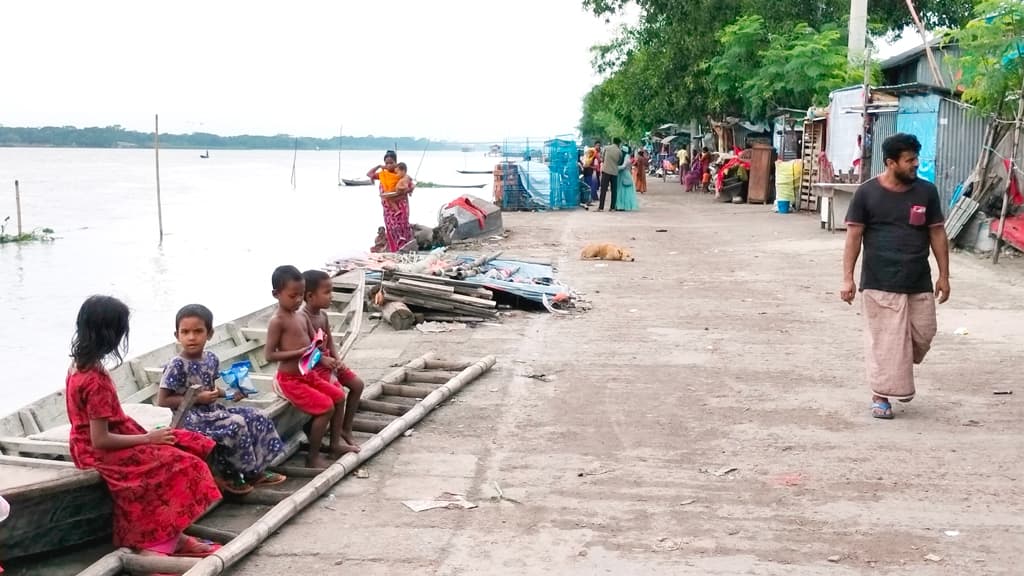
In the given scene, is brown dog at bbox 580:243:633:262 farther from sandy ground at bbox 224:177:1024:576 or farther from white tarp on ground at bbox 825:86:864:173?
white tarp on ground at bbox 825:86:864:173

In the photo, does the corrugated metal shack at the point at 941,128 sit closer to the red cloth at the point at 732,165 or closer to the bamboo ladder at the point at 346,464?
the red cloth at the point at 732,165

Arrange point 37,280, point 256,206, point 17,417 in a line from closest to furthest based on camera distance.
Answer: point 17,417, point 37,280, point 256,206

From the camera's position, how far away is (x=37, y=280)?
23.9m

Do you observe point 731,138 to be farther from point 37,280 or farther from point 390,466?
point 390,466

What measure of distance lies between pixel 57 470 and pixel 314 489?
3.85ft

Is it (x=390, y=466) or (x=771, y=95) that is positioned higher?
(x=771, y=95)

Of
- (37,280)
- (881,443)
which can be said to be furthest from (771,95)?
(881,443)

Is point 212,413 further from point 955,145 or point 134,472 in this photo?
point 955,145

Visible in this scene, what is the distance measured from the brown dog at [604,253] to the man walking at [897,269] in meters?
8.73

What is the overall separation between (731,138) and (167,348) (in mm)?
31903

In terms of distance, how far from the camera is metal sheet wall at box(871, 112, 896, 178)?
18.9 metres

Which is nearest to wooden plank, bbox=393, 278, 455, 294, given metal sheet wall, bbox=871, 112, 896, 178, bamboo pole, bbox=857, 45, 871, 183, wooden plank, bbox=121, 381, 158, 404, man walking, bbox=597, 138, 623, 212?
wooden plank, bbox=121, 381, 158, 404

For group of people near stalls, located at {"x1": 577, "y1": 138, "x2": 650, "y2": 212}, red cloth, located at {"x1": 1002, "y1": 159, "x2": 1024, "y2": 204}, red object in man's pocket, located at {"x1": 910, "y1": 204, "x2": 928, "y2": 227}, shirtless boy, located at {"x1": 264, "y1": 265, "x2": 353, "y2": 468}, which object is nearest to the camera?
shirtless boy, located at {"x1": 264, "y1": 265, "x2": 353, "y2": 468}

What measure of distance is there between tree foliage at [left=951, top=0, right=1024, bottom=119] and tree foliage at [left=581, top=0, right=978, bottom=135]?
758 cm
